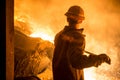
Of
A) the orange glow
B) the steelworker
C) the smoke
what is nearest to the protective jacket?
the steelworker

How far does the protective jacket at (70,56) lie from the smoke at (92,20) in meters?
3.09

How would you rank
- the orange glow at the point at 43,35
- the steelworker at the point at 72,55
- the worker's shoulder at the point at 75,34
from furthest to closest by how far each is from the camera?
the orange glow at the point at 43,35 → the worker's shoulder at the point at 75,34 → the steelworker at the point at 72,55

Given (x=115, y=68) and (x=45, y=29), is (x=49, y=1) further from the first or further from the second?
(x=115, y=68)

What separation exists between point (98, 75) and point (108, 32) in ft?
4.77

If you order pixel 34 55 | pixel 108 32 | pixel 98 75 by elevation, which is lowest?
pixel 98 75

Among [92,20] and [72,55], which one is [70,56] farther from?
[92,20]

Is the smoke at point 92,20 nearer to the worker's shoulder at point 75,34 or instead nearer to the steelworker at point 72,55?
the steelworker at point 72,55

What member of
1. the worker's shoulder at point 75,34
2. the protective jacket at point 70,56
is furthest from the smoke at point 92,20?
the worker's shoulder at point 75,34

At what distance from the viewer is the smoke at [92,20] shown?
8.21 metres

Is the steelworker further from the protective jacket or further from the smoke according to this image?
the smoke

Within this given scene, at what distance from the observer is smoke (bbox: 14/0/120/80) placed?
26.9 ft

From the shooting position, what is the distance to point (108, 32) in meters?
8.52

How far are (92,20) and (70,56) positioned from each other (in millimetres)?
3857

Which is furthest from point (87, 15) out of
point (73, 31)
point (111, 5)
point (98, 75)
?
point (73, 31)
